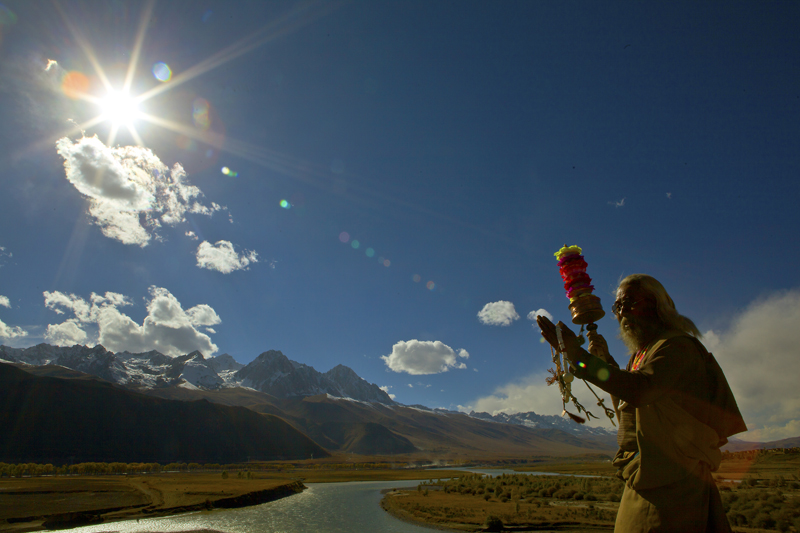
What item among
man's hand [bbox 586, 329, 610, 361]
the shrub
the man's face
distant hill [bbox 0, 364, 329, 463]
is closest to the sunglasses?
the man's face

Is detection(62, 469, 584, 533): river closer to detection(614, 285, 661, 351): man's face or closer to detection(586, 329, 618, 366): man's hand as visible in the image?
detection(586, 329, 618, 366): man's hand

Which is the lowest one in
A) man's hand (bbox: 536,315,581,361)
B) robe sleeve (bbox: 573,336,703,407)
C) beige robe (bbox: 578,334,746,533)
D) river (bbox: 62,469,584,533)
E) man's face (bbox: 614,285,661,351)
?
river (bbox: 62,469,584,533)

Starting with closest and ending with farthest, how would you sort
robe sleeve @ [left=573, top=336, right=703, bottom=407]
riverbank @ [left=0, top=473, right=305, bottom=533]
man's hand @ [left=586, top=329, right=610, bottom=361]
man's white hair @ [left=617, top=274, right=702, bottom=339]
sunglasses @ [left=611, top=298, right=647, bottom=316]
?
1. robe sleeve @ [left=573, top=336, right=703, bottom=407]
2. man's white hair @ [left=617, top=274, right=702, bottom=339]
3. sunglasses @ [left=611, top=298, right=647, bottom=316]
4. man's hand @ [left=586, top=329, right=610, bottom=361]
5. riverbank @ [left=0, top=473, right=305, bottom=533]

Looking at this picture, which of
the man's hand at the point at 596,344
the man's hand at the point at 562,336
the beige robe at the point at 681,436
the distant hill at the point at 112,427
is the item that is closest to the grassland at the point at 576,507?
the man's hand at the point at 596,344

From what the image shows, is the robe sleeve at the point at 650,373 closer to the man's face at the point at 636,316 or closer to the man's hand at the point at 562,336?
the man's hand at the point at 562,336

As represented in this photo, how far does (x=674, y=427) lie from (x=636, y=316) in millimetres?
813

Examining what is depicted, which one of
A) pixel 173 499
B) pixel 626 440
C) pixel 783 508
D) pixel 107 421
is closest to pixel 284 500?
pixel 173 499

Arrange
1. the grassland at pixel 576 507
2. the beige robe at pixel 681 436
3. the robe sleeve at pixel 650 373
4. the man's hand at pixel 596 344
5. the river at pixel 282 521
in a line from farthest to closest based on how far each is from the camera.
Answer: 1. the river at pixel 282 521
2. the grassland at pixel 576 507
3. the man's hand at pixel 596 344
4. the beige robe at pixel 681 436
5. the robe sleeve at pixel 650 373

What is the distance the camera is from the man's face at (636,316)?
9.06 feet

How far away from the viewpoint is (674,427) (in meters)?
2.28

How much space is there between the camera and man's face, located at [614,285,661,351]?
9.06 ft

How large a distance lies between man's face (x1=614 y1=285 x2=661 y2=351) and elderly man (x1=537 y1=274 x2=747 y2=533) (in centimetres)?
25

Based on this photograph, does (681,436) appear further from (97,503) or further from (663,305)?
(97,503)

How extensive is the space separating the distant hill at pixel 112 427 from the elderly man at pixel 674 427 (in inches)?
6887
